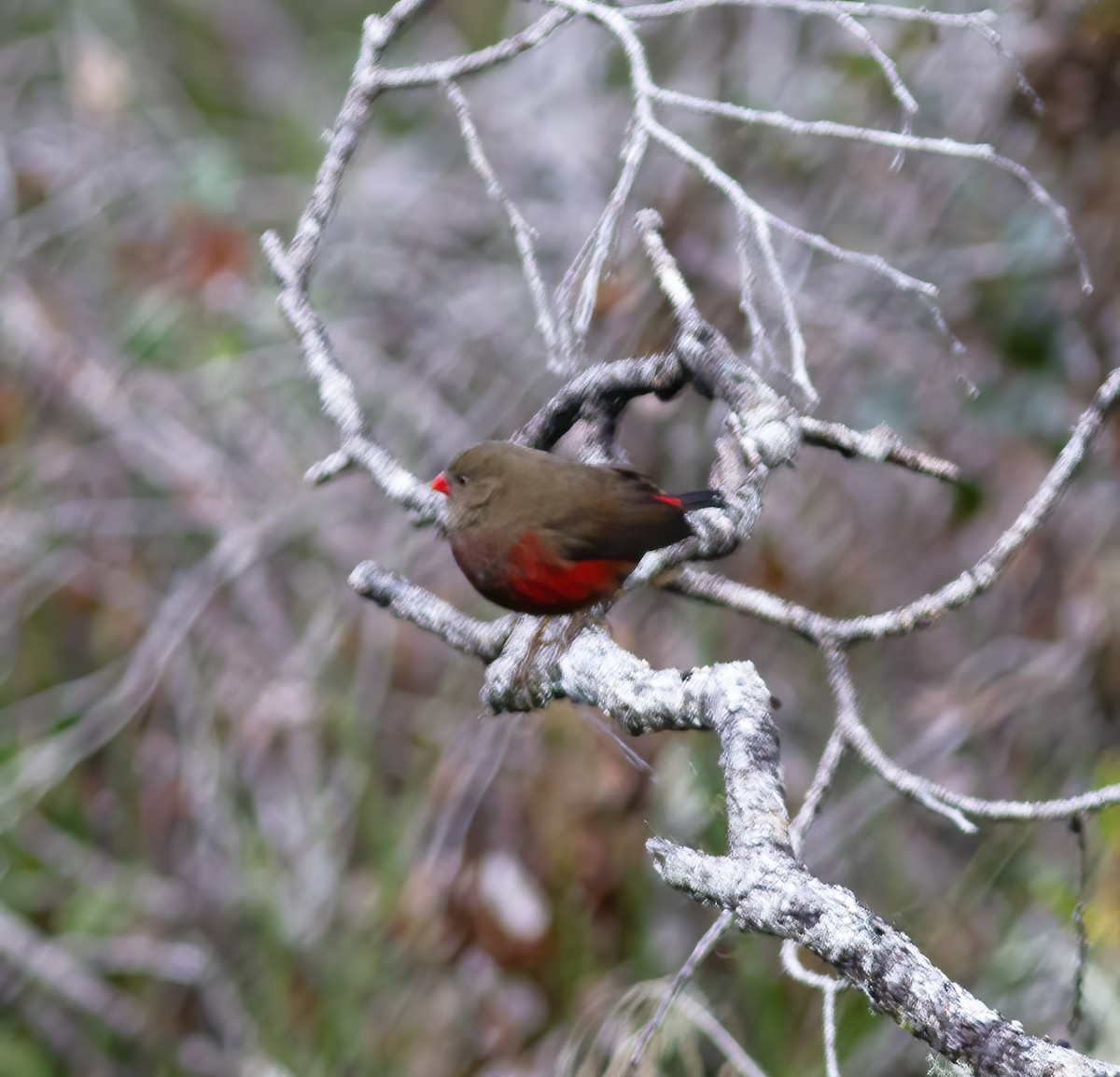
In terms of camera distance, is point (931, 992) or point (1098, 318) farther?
point (1098, 318)

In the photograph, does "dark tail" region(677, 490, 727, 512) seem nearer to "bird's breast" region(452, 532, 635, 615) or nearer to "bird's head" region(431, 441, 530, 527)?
"bird's breast" region(452, 532, 635, 615)

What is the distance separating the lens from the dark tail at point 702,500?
2.95 m

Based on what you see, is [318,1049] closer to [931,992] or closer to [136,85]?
[931,992]

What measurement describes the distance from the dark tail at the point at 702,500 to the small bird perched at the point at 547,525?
0.03m

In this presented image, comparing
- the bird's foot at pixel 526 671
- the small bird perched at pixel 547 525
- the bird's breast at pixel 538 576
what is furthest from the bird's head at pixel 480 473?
the bird's foot at pixel 526 671

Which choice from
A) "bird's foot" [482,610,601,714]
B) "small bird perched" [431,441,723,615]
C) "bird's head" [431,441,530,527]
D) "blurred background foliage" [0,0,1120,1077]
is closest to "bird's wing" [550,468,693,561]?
"small bird perched" [431,441,723,615]

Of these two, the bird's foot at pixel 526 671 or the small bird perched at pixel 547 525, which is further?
the small bird perched at pixel 547 525

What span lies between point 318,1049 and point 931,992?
3.53 meters

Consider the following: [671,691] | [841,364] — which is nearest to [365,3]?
[841,364]

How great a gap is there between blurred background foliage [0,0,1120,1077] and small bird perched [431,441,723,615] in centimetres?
69

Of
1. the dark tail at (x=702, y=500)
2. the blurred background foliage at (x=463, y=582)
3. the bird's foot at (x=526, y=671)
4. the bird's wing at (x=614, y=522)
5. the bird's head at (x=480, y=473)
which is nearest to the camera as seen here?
the bird's foot at (x=526, y=671)

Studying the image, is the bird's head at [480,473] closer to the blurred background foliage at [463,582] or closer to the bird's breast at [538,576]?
the bird's breast at [538,576]

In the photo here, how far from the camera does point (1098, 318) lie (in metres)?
4.66

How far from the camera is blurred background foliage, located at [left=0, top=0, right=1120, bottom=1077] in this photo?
15.3 feet
